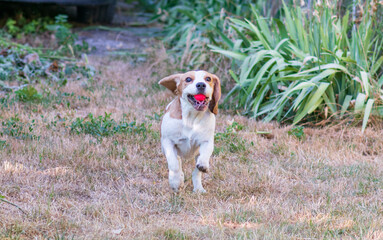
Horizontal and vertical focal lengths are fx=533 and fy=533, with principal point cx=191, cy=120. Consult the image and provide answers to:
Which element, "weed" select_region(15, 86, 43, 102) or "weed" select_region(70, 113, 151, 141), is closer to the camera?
"weed" select_region(70, 113, 151, 141)

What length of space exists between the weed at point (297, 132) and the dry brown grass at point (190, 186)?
0.07m

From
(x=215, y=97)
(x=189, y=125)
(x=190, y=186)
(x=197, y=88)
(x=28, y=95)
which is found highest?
(x=197, y=88)

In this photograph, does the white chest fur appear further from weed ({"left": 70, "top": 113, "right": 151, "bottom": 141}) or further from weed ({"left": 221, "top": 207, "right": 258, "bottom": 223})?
weed ({"left": 70, "top": 113, "right": 151, "bottom": 141})

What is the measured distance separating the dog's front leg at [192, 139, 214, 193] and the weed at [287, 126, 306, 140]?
1613 mm

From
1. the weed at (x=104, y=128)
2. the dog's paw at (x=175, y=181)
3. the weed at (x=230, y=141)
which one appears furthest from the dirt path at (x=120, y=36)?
the dog's paw at (x=175, y=181)

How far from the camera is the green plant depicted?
5418 mm

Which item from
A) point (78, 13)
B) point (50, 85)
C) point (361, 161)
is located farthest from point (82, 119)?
point (78, 13)

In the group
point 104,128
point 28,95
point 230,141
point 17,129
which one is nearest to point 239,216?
point 230,141

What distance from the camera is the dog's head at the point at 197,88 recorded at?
3.74 meters

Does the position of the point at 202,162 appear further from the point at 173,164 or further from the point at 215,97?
A: the point at 215,97

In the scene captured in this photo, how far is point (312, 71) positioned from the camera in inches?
226

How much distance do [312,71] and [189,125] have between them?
2292 millimetres

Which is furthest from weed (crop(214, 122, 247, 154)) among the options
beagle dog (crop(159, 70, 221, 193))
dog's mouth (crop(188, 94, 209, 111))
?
dog's mouth (crop(188, 94, 209, 111))

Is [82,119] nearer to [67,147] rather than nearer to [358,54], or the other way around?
[67,147]
